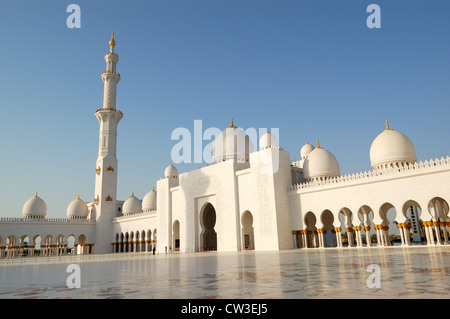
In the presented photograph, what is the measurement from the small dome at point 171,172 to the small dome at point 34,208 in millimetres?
14496

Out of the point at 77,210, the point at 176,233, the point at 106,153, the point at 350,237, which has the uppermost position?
the point at 106,153

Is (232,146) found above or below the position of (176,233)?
above

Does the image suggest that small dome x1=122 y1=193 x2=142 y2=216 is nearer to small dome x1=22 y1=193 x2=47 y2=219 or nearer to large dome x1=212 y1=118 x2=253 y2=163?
small dome x1=22 y1=193 x2=47 y2=219

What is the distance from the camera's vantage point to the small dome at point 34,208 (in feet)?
115

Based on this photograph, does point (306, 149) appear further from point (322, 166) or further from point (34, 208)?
point (34, 208)

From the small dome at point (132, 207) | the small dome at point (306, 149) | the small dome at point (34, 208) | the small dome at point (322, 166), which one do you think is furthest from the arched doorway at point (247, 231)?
the small dome at point (34, 208)

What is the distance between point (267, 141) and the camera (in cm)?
2498

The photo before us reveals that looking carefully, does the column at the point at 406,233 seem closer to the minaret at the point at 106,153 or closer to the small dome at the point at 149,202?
the small dome at the point at 149,202

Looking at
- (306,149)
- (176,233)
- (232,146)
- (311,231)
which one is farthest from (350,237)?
(176,233)

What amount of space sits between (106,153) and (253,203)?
19.2m

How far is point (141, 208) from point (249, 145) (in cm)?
1861
